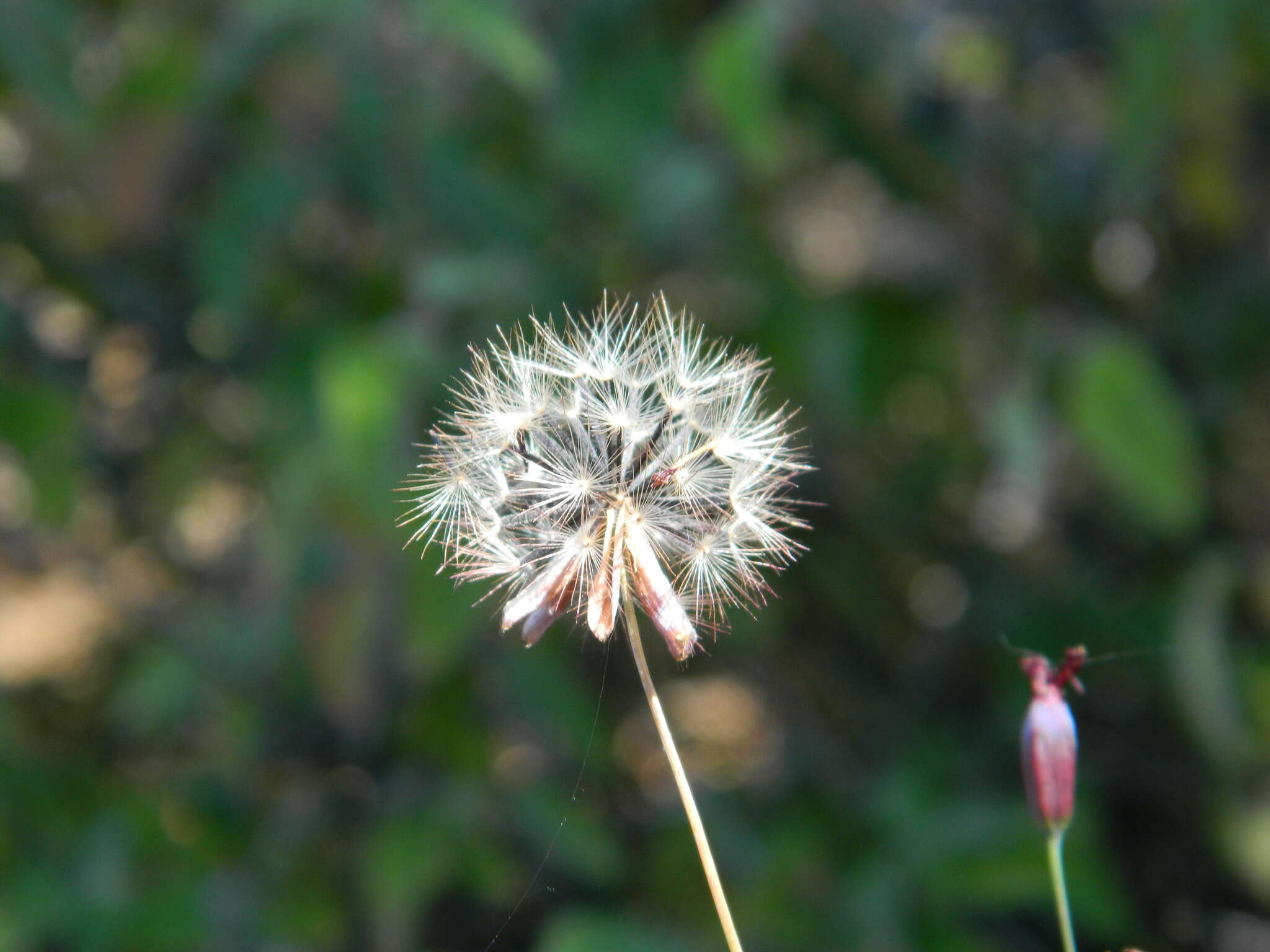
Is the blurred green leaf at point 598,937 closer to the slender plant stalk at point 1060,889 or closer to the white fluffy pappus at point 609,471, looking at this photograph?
the white fluffy pappus at point 609,471

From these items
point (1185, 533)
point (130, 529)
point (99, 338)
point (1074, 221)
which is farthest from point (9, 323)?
point (1185, 533)

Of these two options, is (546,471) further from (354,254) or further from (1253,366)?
(1253,366)

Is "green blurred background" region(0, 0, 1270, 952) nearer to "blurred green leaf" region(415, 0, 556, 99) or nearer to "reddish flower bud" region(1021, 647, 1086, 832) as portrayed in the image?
"blurred green leaf" region(415, 0, 556, 99)

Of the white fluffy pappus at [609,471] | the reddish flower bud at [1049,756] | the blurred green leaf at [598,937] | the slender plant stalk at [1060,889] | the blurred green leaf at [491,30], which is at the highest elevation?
the blurred green leaf at [491,30]

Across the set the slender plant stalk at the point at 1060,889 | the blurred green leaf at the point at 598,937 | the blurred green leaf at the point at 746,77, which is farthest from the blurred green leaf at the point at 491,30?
the slender plant stalk at the point at 1060,889

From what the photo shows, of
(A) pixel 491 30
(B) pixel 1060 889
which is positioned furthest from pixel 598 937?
(A) pixel 491 30

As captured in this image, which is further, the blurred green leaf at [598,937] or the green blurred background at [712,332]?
the green blurred background at [712,332]
